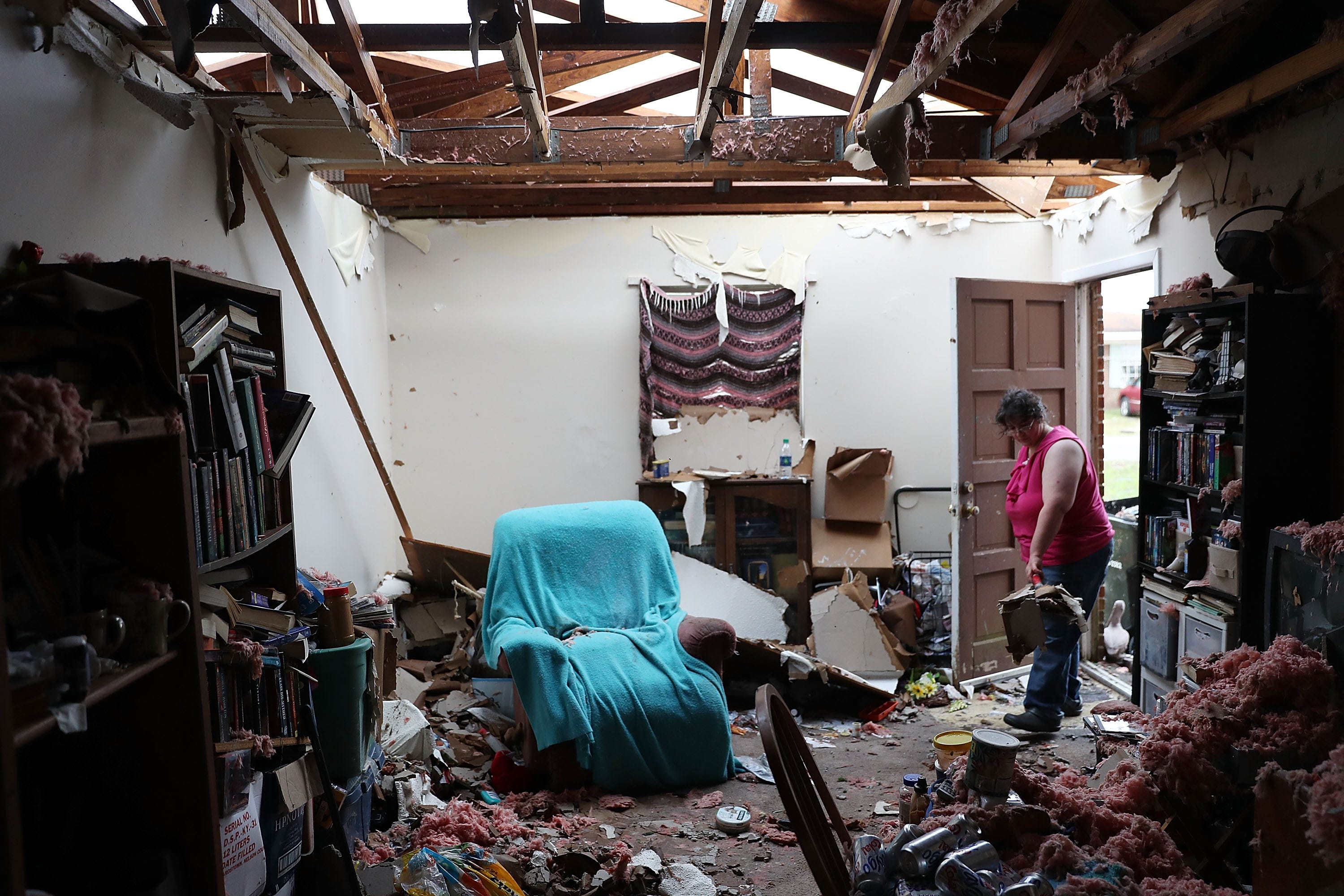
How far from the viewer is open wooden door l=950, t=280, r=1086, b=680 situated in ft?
13.9

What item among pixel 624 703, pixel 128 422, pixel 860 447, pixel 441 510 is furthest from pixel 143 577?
pixel 860 447

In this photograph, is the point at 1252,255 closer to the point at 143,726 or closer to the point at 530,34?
the point at 530,34

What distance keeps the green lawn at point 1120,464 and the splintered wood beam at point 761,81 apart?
5472 millimetres

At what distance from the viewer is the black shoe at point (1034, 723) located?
12.2 ft

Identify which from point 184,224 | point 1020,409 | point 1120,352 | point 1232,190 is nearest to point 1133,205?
point 1232,190

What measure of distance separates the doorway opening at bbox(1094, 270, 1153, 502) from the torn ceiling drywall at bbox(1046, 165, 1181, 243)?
6150 millimetres

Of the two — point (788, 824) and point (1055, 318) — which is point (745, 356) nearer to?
point (1055, 318)

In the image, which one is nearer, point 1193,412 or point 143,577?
point 143,577

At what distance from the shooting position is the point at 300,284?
11.0ft

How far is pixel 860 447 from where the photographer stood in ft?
17.4

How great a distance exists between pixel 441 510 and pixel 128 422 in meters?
3.93

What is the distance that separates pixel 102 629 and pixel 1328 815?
2.14m

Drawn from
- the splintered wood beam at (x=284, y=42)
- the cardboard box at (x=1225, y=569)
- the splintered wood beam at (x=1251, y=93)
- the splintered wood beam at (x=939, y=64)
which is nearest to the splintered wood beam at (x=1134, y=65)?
the splintered wood beam at (x=1251, y=93)

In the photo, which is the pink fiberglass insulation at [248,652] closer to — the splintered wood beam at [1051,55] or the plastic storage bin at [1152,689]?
the splintered wood beam at [1051,55]
